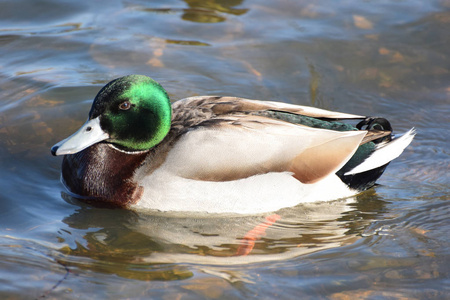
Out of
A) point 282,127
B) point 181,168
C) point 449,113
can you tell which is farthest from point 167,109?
point 449,113

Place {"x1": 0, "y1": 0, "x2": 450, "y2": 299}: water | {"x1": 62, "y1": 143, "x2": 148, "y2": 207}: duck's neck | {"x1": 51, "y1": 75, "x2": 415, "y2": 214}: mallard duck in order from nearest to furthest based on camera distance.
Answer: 1. {"x1": 0, "y1": 0, "x2": 450, "y2": 299}: water
2. {"x1": 51, "y1": 75, "x2": 415, "y2": 214}: mallard duck
3. {"x1": 62, "y1": 143, "x2": 148, "y2": 207}: duck's neck

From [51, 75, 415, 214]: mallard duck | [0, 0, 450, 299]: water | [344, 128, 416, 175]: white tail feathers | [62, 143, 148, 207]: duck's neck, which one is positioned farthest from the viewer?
[344, 128, 416, 175]: white tail feathers

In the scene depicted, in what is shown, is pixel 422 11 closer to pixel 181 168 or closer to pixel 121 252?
pixel 181 168

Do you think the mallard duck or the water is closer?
the water

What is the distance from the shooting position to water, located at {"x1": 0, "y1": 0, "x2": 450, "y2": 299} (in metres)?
4.52

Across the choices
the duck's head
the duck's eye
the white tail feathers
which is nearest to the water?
the white tail feathers

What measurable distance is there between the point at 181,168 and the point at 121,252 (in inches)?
32.0


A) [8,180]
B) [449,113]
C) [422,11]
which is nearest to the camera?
[8,180]

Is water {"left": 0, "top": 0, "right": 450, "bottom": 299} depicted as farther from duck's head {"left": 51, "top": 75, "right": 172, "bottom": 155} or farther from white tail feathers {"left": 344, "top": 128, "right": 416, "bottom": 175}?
duck's head {"left": 51, "top": 75, "right": 172, "bottom": 155}

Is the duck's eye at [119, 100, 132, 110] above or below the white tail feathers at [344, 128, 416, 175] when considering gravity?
above

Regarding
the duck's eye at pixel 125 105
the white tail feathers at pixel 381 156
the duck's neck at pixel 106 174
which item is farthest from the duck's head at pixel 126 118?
the white tail feathers at pixel 381 156

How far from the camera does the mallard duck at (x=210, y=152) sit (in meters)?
5.24

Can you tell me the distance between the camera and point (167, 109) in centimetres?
548

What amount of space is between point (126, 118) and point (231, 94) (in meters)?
2.32
